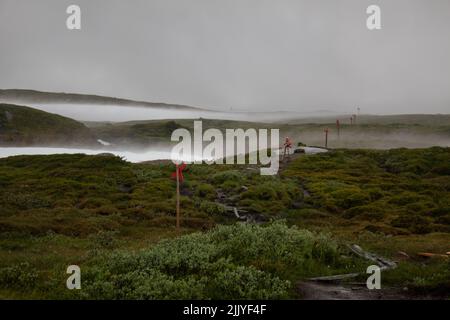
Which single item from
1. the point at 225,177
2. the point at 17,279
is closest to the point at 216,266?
the point at 17,279

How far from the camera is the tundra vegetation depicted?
15.9m

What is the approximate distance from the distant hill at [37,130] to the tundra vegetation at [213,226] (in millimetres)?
57496

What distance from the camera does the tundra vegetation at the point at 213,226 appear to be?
15909 millimetres

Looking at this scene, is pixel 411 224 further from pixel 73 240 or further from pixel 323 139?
pixel 323 139

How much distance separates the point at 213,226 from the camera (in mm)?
34844

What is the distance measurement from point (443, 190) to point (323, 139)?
4030 inches

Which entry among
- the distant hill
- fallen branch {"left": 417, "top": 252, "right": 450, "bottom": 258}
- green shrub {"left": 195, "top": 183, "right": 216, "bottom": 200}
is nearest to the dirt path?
fallen branch {"left": 417, "top": 252, "right": 450, "bottom": 258}

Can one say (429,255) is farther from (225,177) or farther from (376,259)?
(225,177)

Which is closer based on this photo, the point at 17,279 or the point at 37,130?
the point at 17,279

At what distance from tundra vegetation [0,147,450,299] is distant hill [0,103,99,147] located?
5750 cm

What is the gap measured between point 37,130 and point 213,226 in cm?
12381

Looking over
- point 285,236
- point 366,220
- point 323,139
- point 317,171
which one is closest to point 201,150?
point 323,139

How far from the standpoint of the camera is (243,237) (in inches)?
785

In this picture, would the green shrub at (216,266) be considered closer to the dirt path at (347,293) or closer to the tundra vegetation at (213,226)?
the tundra vegetation at (213,226)
